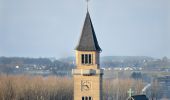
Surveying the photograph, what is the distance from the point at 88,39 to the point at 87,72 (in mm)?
2213

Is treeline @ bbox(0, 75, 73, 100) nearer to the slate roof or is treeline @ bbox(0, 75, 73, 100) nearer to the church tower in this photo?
the church tower

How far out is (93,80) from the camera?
57031 mm

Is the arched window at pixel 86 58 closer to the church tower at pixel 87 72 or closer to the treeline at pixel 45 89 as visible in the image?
the church tower at pixel 87 72

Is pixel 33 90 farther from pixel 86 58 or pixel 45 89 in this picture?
pixel 86 58

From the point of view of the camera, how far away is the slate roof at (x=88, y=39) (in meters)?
57.0

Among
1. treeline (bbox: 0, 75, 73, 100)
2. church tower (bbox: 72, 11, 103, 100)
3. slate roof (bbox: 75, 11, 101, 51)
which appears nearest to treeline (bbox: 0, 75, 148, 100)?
treeline (bbox: 0, 75, 73, 100)

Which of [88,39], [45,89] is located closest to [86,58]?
[88,39]

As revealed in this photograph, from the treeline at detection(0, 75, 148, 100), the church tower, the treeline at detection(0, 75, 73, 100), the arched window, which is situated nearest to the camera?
the church tower

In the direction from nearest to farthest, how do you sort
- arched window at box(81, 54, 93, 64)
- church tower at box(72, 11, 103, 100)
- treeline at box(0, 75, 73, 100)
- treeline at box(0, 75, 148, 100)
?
church tower at box(72, 11, 103, 100), arched window at box(81, 54, 93, 64), treeline at box(0, 75, 73, 100), treeline at box(0, 75, 148, 100)

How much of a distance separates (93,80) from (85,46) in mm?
2242

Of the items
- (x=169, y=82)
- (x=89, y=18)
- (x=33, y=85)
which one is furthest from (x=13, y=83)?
(x=169, y=82)

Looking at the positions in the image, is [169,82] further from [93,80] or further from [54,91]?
[93,80]

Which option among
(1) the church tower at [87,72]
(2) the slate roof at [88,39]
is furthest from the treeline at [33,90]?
(2) the slate roof at [88,39]

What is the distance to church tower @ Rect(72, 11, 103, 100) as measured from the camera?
56844 millimetres
